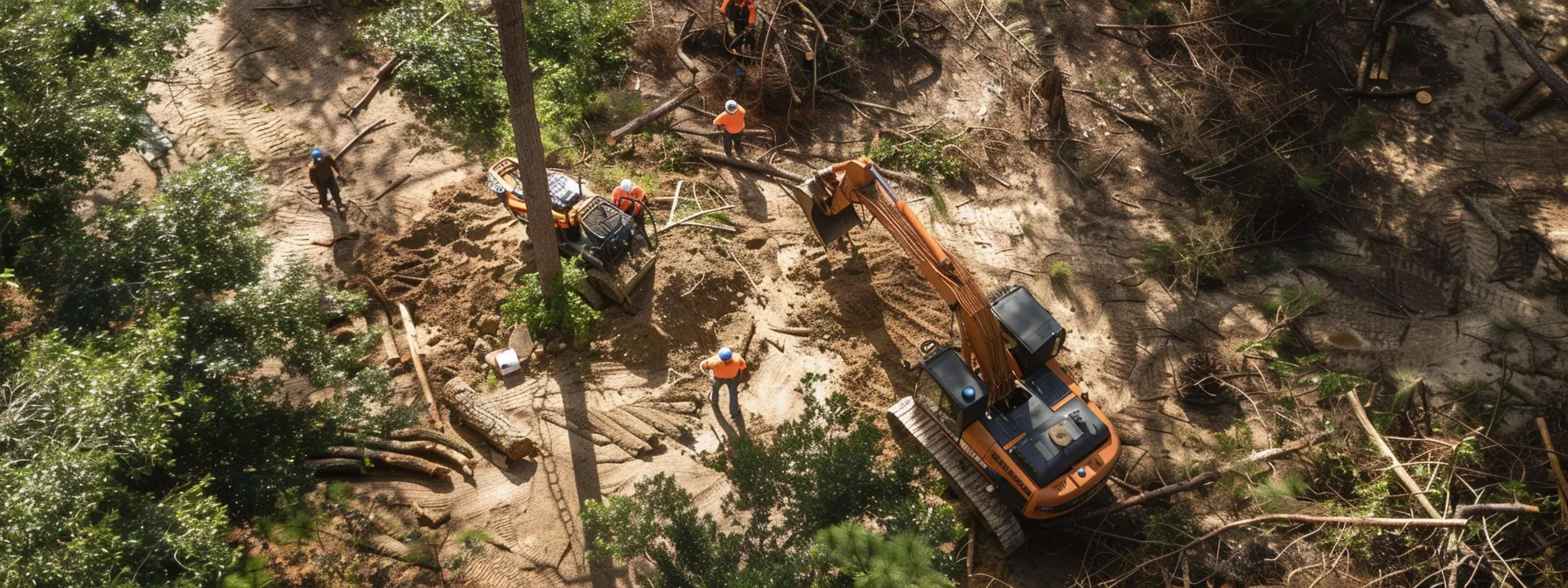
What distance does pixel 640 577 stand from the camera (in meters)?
10.6

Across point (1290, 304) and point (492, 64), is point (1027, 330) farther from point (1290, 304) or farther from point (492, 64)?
point (492, 64)

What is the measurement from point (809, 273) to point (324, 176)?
758 centimetres

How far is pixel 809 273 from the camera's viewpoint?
44.8 feet

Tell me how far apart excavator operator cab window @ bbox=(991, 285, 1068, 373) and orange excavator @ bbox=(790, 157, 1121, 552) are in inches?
0.5

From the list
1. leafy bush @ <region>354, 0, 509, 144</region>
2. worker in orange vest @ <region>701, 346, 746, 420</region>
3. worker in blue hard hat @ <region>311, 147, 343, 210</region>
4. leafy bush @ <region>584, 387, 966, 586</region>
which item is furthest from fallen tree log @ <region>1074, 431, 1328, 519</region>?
worker in blue hard hat @ <region>311, 147, 343, 210</region>

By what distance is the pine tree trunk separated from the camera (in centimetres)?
923

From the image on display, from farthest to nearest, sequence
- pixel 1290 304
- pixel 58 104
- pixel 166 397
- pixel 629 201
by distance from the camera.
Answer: pixel 1290 304, pixel 629 201, pixel 58 104, pixel 166 397

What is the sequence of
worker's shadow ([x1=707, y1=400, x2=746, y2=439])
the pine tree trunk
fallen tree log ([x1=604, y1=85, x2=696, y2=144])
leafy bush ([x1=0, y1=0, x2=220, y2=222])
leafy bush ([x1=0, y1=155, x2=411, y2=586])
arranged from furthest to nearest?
fallen tree log ([x1=604, y1=85, x2=696, y2=144]) < worker's shadow ([x1=707, y1=400, x2=746, y2=439]) < leafy bush ([x1=0, y1=0, x2=220, y2=222]) < the pine tree trunk < leafy bush ([x1=0, y1=155, x2=411, y2=586])

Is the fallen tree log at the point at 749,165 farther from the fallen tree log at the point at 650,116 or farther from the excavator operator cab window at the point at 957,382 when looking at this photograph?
→ the excavator operator cab window at the point at 957,382

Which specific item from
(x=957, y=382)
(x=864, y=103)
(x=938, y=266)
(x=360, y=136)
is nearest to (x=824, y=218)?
(x=938, y=266)

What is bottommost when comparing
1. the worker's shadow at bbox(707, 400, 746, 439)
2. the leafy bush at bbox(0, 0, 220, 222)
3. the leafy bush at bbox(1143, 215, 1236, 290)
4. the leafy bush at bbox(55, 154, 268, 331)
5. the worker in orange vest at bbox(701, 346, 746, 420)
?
the leafy bush at bbox(1143, 215, 1236, 290)

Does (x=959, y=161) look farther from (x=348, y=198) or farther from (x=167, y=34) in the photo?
(x=167, y=34)

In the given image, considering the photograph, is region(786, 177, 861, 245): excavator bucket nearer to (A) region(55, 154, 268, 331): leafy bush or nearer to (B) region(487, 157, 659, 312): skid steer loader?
(B) region(487, 157, 659, 312): skid steer loader

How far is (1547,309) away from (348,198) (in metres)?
19.6
